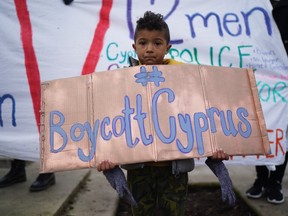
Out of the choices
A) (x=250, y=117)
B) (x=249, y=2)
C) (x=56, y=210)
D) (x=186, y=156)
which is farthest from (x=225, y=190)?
(x=249, y=2)

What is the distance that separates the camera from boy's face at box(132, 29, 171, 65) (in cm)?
151

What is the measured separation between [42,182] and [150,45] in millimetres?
1690

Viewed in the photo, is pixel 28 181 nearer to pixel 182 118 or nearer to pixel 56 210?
pixel 56 210

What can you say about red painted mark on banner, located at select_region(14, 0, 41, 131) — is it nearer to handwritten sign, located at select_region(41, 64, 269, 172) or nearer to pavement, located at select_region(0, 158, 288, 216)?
pavement, located at select_region(0, 158, 288, 216)

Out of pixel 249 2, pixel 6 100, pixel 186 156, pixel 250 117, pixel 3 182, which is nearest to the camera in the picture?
pixel 186 156

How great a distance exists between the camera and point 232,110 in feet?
4.72

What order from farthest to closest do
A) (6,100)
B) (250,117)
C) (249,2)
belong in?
(249,2) < (6,100) < (250,117)

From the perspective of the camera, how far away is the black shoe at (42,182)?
266cm

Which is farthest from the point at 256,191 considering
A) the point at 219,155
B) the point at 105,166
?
the point at 105,166

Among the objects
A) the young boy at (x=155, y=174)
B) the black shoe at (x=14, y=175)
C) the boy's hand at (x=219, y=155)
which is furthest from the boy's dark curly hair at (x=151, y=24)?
the black shoe at (x=14, y=175)

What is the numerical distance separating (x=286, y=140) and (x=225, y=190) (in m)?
1.15

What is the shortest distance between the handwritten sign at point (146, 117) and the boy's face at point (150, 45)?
0.10 metres

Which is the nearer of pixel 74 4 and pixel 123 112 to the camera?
pixel 123 112

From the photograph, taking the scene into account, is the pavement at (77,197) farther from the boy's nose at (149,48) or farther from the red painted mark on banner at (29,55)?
the boy's nose at (149,48)
